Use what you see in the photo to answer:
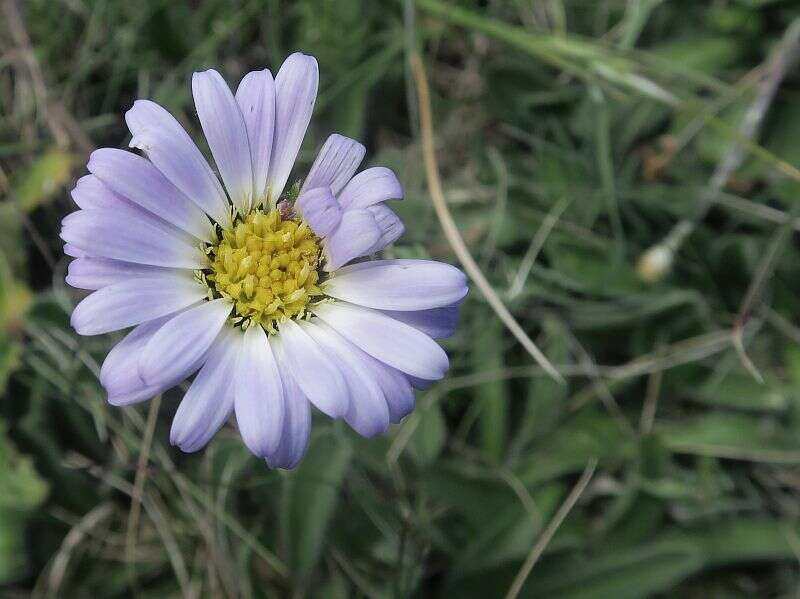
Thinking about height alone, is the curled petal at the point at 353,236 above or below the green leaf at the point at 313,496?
above

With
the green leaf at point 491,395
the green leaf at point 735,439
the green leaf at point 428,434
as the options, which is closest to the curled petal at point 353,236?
the green leaf at point 428,434

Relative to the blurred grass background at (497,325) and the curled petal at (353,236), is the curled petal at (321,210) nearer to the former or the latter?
the curled petal at (353,236)

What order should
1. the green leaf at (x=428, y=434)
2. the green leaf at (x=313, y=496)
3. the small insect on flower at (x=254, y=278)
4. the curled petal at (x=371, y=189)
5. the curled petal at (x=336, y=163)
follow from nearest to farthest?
1. the small insect on flower at (x=254, y=278)
2. the curled petal at (x=371, y=189)
3. the curled petal at (x=336, y=163)
4. the green leaf at (x=313, y=496)
5. the green leaf at (x=428, y=434)

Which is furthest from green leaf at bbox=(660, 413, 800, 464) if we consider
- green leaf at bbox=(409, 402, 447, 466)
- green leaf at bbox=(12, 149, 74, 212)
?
green leaf at bbox=(12, 149, 74, 212)

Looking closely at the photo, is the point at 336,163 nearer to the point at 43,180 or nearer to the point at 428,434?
the point at 428,434

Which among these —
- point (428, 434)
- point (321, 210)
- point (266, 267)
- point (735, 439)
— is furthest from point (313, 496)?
point (735, 439)

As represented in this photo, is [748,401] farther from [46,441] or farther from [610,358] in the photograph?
[46,441]
